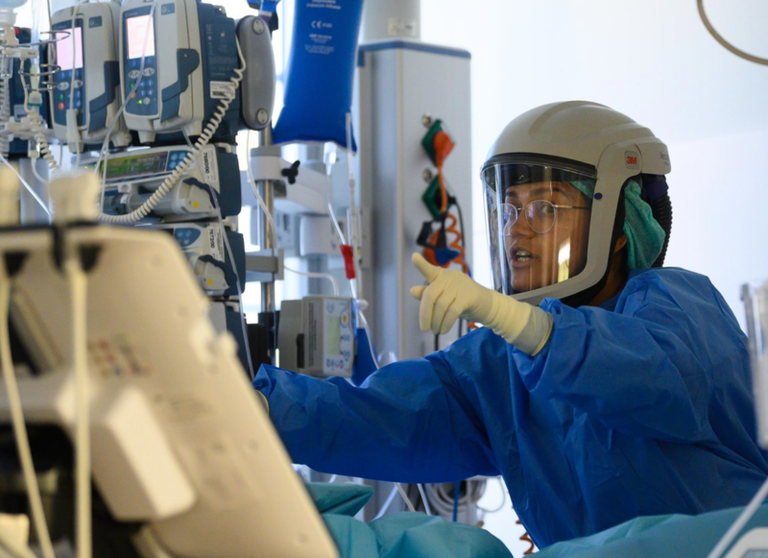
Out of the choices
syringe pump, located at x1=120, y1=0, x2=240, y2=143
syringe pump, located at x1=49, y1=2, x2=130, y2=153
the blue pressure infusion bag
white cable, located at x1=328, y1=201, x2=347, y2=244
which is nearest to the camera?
syringe pump, located at x1=120, y1=0, x2=240, y2=143

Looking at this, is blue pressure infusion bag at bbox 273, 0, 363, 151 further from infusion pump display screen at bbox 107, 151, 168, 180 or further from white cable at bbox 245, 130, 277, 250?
infusion pump display screen at bbox 107, 151, 168, 180

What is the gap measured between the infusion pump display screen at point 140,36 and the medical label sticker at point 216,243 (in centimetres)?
49

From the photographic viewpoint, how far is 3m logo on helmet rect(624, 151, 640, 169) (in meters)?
1.97

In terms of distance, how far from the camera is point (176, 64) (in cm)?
221

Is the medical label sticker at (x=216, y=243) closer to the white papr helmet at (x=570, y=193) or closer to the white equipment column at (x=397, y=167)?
the white papr helmet at (x=570, y=193)

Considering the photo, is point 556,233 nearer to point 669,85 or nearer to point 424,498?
point 424,498

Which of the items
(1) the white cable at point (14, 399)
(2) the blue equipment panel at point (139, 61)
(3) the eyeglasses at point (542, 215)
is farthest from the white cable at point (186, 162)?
(1) the white cable at point (14, 399)

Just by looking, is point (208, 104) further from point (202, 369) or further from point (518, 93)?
point (518, 93)

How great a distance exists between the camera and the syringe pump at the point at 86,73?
231 cm

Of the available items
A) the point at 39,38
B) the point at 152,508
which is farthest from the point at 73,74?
the point at 152,508

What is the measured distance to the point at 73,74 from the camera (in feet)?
7.63

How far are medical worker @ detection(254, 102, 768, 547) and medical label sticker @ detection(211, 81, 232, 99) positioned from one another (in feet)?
2.36

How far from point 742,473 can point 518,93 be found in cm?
273

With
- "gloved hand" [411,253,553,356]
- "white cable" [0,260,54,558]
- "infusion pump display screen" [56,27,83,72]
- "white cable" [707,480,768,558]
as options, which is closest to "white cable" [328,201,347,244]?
"infusion pump display screen" [56,27,83,72]
